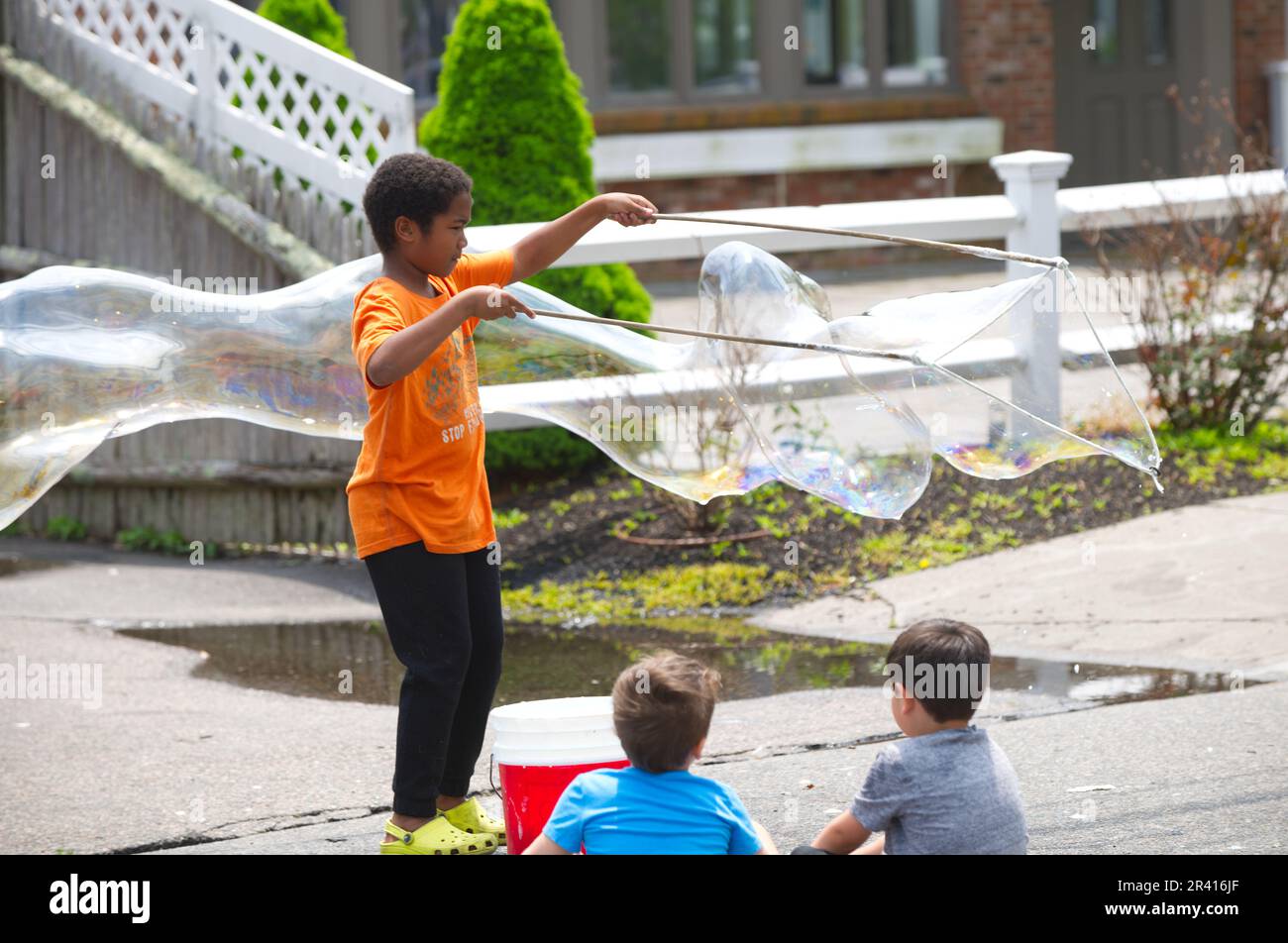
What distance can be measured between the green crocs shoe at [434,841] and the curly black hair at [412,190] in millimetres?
1456

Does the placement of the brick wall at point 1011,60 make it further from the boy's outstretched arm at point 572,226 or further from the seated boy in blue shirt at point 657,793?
the seated boy in blue shirt at point 657,793

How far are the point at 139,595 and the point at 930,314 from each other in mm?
4640

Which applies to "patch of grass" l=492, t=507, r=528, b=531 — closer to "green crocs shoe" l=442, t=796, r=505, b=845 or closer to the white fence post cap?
the white fence post cap

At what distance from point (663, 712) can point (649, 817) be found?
0.67 feet

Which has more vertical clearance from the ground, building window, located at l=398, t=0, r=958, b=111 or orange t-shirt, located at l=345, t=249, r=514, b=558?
building window, located at l=398, t=0, r=958, b=111

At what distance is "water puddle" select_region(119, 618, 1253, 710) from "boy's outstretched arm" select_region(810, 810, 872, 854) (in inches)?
97.1

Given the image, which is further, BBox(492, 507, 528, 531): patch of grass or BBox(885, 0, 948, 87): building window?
BBox(885, 0, 948, 87): building window

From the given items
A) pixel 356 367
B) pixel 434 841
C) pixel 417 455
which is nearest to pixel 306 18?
pixel 356 367

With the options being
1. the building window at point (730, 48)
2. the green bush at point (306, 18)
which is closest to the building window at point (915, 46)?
the building window at point (730, 48)

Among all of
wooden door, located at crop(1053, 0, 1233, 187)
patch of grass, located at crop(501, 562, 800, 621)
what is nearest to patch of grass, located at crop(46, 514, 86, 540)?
patch of grass, located at crop(501, 562, 800, 621)

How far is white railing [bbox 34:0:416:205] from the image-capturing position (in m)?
8.86

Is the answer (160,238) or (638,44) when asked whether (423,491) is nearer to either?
(160,238)

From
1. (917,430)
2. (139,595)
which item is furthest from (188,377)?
(139,595)
